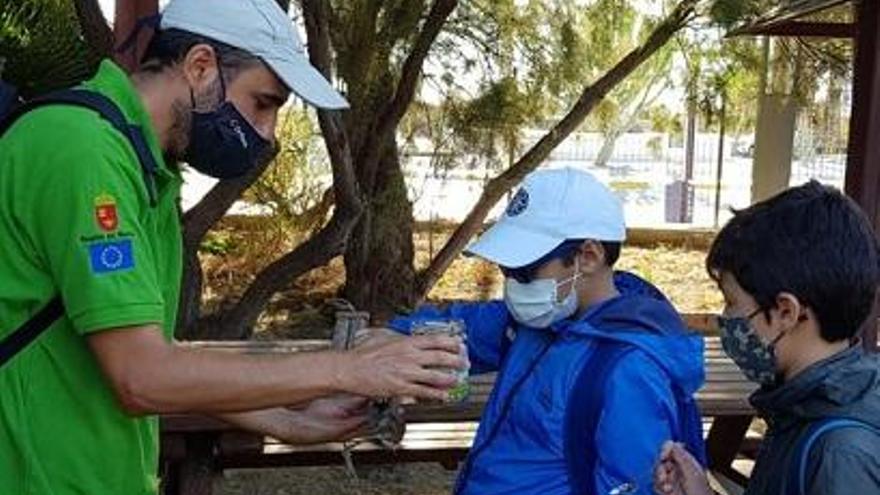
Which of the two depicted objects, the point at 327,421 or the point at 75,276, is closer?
the point at 75,276

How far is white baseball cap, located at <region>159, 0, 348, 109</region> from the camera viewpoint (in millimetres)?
1727

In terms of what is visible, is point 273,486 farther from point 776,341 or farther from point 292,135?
point 776,341

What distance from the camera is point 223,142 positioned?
180 cm

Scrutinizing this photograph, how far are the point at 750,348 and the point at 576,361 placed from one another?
35cm

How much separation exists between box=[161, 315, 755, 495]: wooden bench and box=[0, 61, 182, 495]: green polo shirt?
1612 millimetres

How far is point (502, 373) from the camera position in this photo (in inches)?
89.8

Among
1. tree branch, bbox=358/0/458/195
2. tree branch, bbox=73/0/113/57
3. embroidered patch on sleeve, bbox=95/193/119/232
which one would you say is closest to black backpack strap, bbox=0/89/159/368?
embroidered patch on sleeve, bbox=95/193/119/232

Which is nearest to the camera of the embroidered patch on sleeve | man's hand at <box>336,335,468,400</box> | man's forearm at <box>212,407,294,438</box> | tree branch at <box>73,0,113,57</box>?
the embroidered patch on sleeve

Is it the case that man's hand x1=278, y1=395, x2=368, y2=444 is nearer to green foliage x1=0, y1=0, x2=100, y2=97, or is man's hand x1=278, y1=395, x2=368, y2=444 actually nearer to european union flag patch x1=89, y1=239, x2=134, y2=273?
european union flag patch x1=89, y1=239, x2=134, y2=273

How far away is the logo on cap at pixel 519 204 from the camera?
2.25 m

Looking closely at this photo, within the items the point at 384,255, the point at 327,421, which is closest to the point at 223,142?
the point at 327,421

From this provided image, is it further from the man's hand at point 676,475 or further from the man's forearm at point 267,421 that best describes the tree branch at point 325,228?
the man's hand at point 676,475

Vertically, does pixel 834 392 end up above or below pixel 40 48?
below

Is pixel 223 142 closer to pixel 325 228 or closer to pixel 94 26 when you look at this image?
pixel 94 26
